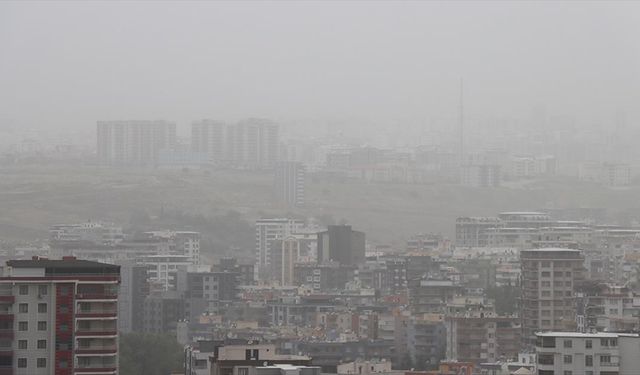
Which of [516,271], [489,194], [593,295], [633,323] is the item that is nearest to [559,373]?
[633,323]

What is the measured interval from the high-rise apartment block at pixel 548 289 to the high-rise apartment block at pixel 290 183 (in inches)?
1813

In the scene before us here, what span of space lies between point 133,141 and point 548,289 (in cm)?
5578

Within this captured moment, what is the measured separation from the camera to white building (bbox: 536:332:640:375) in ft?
60.8

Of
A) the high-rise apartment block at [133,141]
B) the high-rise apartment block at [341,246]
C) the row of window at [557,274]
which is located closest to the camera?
the row of window at [557,274]

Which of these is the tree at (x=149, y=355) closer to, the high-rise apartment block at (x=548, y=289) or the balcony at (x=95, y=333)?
the high-rise apartment block at (x=548, y=289)

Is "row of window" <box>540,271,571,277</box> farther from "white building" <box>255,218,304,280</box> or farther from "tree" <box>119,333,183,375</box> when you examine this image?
"white building" <box>255,218,304,280</box>

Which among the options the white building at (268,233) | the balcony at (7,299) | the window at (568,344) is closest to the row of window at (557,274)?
the window at (568,344)

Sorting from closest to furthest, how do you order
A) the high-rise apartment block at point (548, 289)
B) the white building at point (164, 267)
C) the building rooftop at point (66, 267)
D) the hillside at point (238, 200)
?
1. the building rooftop at point (66, 267)
2. the high-rise apartment block at point (548, 289)
3. the white building at point (164, 267)
4. the hillside at point (238, 200)

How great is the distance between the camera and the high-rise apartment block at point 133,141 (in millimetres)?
91062

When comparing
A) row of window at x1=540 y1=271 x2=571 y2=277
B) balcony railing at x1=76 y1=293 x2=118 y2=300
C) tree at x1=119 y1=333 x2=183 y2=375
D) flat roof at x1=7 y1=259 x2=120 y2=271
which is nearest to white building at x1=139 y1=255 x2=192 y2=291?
row of window at x1=540 y1=271 x2=571 y2=277

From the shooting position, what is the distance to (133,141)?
92688 mm

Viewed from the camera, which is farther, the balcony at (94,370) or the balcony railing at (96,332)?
the balcony railing at (96,332)

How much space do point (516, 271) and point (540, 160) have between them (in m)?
42.1

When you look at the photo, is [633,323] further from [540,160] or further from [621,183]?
[540,160]
